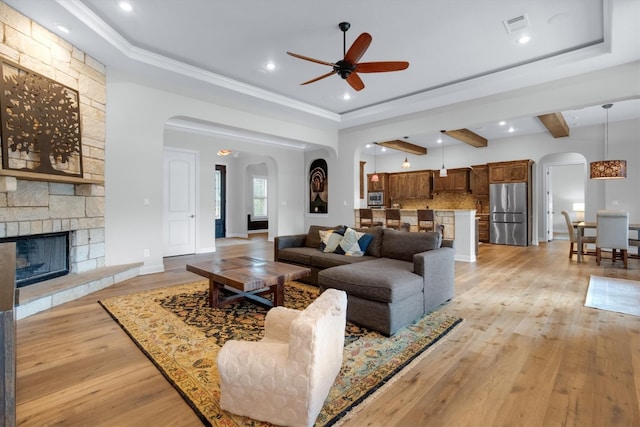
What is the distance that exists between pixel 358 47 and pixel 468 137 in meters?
6.01

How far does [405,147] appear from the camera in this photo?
9312 millimetres

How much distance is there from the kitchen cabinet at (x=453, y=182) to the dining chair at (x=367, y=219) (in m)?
3.85

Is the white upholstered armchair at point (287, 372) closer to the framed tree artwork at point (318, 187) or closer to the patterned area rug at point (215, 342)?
the patterned area rug at point (215, 342)

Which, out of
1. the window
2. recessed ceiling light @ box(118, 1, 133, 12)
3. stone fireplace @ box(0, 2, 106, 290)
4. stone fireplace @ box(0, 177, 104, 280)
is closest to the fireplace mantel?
stone fireplace @ box(0, 2, 106, 290)

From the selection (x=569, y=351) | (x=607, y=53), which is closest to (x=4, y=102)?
(x=569, y=351)

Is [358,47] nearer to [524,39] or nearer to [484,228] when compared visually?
[524,39]

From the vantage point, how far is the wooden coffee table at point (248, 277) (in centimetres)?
284

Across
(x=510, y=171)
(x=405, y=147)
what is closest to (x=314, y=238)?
(x=405, y=147)

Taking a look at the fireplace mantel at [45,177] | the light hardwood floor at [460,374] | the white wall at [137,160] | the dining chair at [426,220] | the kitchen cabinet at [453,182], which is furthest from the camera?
the kitchen cabinet at [453,182]

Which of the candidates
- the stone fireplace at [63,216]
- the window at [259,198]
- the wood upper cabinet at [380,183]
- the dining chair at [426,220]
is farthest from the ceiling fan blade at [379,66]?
the window at [259,198]

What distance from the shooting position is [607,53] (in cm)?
390

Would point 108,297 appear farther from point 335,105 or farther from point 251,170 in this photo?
point 251,170

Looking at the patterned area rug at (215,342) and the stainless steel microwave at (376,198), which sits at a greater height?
the stainless steel microwave at (376,198)

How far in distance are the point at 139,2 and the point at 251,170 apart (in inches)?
333
